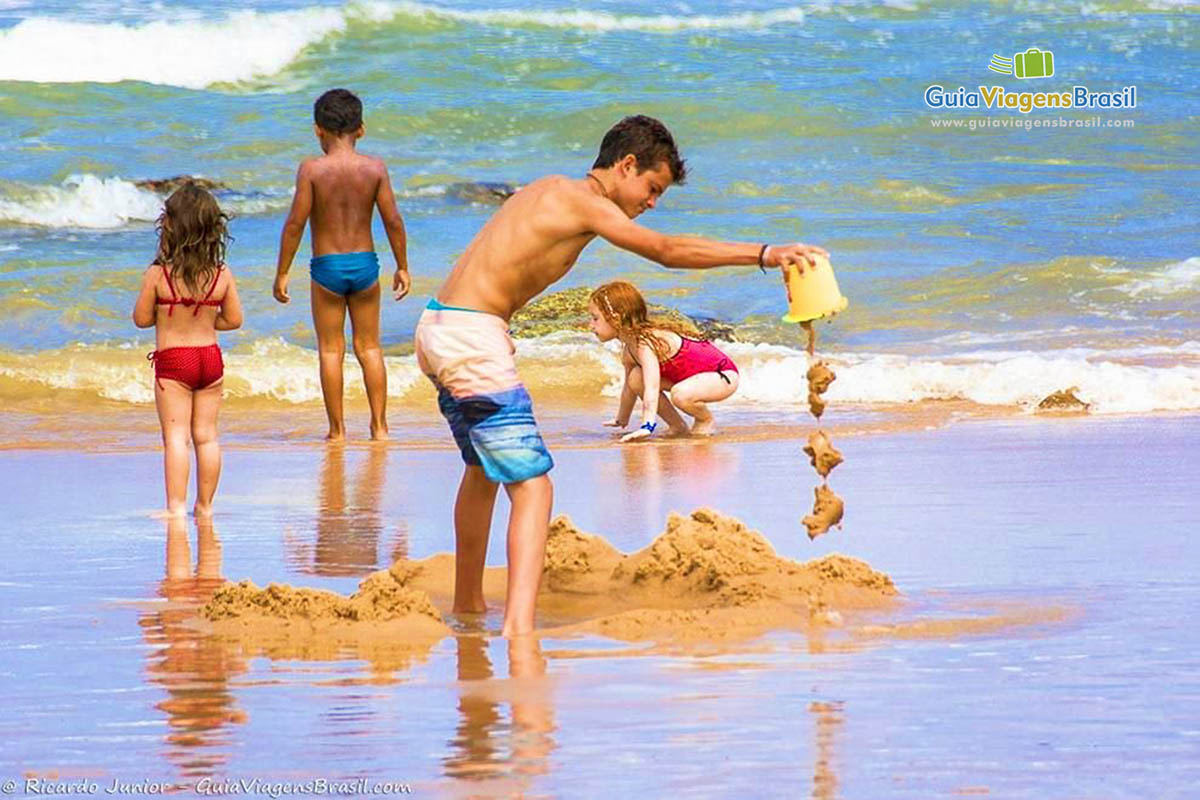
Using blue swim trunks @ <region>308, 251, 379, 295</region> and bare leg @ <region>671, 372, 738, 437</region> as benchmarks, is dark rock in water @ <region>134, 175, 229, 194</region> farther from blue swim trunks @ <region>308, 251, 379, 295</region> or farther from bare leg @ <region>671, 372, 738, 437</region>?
bare leg @ <region>671, 372, 738, 437</region>

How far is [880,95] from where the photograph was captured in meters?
29.4

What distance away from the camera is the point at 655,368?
36.3 ft

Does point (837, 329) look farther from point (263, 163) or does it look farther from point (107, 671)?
point (107, 671)

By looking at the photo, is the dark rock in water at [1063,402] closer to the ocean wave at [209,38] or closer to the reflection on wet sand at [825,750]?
the reflection on wet sand at [825,750]

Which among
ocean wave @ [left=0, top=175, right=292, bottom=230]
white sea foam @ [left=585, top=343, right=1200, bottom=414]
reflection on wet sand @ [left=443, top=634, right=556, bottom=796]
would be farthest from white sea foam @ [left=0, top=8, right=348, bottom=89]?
reflection on wet sand @ [left=443, top=634, right=556, bottom=796]

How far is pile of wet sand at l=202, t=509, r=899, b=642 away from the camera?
5492 mm

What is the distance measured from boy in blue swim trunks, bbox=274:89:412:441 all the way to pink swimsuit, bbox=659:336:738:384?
4.96 ft

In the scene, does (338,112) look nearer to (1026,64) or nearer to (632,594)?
(632,594)

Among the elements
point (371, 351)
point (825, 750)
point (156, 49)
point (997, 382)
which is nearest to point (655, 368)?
point (371, 351)

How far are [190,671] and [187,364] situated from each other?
3477 millimetres

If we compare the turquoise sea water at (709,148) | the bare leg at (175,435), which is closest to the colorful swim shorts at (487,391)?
the bare leg at (175,435)

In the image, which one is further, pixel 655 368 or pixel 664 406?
pixel 664 406

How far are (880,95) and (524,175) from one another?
6658 mm

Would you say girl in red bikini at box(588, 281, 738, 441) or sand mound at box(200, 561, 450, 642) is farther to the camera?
girl in red bikini at box(588, 281, 738, 441)
